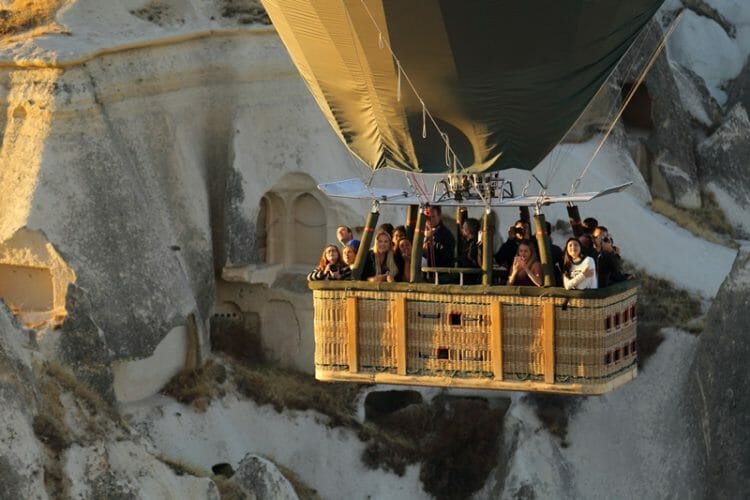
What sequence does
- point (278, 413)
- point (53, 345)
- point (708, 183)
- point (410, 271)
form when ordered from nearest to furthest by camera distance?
point (410, 271) < point (53, 345) < point (278, 413) < point (708, 183)

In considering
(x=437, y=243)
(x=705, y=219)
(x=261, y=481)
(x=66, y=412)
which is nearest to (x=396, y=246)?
(x=437, y=243)

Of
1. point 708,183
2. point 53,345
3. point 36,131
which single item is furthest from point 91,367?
point 708,183

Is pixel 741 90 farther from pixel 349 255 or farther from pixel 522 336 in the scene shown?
pixel 522 336

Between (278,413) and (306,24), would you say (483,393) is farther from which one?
(306,24)

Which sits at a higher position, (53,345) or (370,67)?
(370,67)

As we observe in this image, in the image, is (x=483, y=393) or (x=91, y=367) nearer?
(x=91, y=367)

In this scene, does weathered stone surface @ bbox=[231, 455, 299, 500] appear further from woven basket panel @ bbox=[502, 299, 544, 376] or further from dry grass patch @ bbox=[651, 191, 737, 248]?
dry grass patch @ bbox=[651, 191, 737, 248]
